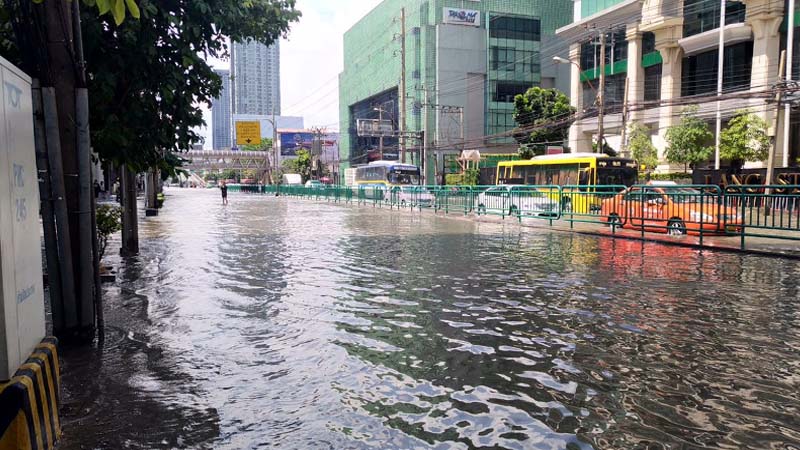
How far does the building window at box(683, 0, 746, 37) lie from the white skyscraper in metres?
108

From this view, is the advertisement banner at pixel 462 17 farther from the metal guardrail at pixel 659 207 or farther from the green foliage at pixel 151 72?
the green foliage at pixel 151 72

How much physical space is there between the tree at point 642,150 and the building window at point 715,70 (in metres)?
5.12

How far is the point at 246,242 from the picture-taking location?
15.7m

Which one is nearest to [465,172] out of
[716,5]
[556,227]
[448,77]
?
[448,77]

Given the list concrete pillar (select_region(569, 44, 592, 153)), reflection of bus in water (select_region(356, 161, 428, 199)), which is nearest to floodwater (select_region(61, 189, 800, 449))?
reflection of bus in water (select_region(356, 161, 428, 199))

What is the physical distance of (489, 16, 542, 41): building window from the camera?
70.3m

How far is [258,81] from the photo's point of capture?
144m

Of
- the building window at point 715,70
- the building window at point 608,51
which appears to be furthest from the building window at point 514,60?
the building window at point 715,70

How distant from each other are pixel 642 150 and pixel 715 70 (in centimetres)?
689

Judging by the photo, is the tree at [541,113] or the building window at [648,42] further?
the tree at [541,113]

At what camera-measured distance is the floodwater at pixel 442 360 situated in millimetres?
3934

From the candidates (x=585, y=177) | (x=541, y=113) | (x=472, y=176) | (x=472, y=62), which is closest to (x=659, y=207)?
(x=585, y=177)

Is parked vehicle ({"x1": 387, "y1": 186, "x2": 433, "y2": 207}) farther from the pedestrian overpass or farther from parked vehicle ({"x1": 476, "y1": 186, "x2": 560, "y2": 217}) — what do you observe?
the pedestrian overpass

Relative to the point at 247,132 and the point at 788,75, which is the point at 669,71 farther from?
the point at 247,132
